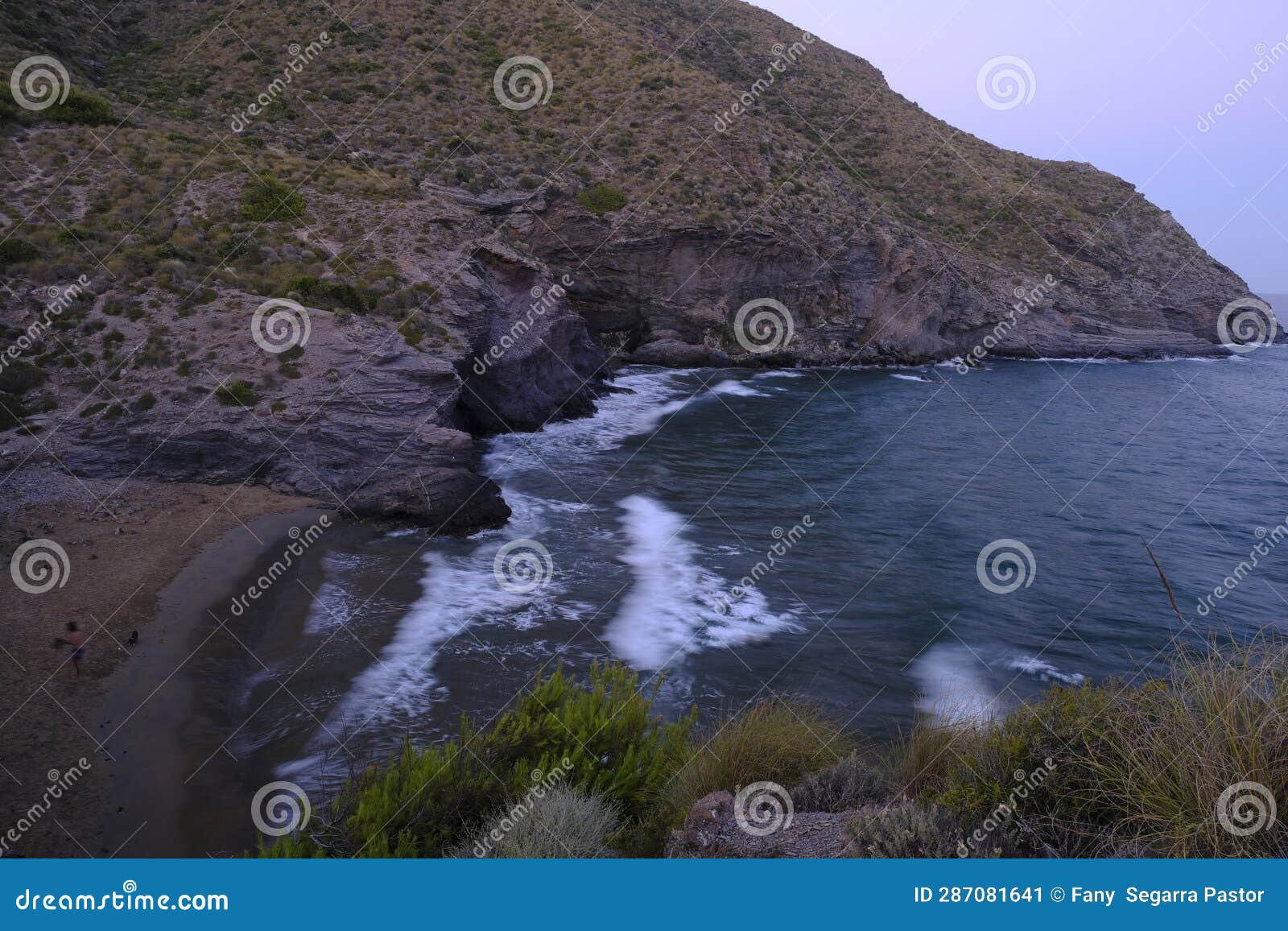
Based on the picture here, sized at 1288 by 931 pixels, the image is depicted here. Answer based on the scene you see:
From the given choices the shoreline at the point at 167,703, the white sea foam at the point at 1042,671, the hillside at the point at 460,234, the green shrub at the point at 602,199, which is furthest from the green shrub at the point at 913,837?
the green shrub at the point at 602,199

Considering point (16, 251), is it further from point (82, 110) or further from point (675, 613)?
point (675, 613)

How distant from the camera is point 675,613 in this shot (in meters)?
14.2

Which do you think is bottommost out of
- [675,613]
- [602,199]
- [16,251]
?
[675,613]

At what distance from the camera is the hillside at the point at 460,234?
1847 cm

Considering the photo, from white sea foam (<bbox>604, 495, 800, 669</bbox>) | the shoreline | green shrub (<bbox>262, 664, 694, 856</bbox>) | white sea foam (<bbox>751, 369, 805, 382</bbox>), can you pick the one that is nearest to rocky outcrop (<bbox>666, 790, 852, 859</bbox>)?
green shrub (<bbox>262, 664, 694, 856</bbox>)

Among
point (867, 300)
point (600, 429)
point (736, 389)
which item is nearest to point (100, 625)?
point (600, 429)

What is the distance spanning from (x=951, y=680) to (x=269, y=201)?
2509 cm

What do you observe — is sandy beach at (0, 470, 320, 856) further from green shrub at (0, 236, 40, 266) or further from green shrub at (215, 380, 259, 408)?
green shrub at (0, 236, 40, 266)

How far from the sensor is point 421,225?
28.0 m

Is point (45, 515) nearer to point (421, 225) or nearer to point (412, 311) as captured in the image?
point (412, 311)

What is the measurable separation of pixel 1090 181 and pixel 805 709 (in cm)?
8759

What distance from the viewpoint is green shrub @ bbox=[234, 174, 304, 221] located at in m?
25.5

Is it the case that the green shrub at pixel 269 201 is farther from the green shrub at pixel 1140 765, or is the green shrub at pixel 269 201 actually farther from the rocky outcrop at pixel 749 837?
the green shrub at pixel 1140 765

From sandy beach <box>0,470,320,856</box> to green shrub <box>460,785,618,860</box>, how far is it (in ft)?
14.7
